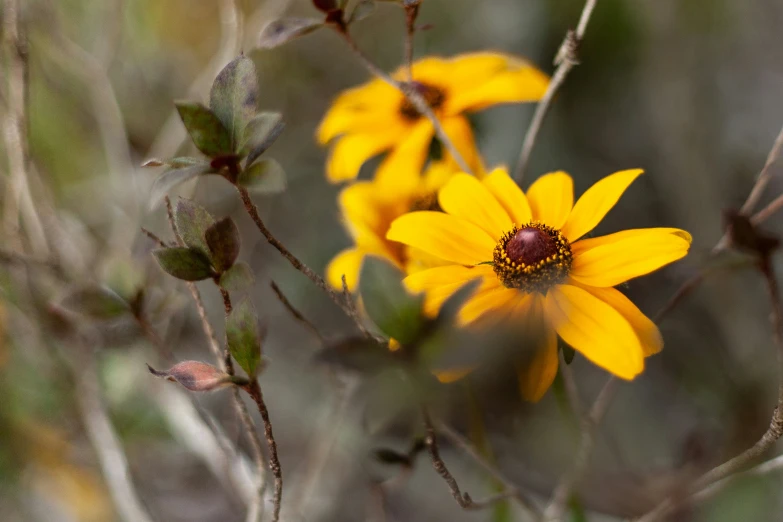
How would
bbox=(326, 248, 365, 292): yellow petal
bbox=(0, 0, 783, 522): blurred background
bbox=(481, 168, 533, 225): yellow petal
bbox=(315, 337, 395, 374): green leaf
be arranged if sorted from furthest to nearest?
bbox=(0, 0, 783, 522): blurred background → bbox=(326, 248, 365, 292): yellow petal → bbox=(481, 168, 533, 225): yellow petal → bbox=(315, 337, 395, 374): green leaf

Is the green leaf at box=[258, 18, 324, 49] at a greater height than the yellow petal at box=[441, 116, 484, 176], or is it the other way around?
the green leaf at box=[258, 18, 324, 49]

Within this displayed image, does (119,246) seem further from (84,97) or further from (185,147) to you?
(84,97)

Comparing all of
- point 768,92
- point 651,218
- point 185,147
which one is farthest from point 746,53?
point 185,147

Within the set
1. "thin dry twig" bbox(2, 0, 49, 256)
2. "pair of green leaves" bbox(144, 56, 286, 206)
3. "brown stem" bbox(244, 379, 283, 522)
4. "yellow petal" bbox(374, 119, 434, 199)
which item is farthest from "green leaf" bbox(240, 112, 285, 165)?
"thin dry twig" bbox(2, 0, 49, 256)

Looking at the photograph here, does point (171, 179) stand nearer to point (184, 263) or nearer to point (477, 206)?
point (184, 263)

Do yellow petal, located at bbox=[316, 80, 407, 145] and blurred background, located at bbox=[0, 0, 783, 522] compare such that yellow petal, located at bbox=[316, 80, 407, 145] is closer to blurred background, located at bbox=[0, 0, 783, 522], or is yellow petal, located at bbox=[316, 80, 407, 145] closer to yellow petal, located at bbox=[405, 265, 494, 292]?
blurred background, located at bbox=[0, 0, 783, 522]

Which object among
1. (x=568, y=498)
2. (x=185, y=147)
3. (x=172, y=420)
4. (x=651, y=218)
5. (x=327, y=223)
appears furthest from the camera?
(x=327, y=223)

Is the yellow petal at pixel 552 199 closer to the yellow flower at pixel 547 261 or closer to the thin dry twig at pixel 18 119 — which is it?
the yellow flower at pixel 547 261
